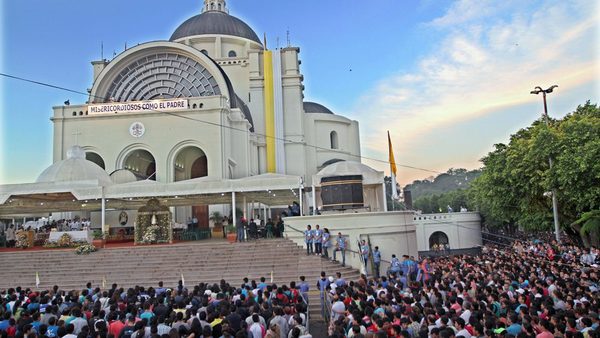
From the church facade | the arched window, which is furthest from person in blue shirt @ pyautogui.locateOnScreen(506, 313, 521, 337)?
the arched window

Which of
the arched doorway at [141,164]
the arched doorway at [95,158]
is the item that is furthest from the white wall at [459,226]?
the arched doorway at [95,158]

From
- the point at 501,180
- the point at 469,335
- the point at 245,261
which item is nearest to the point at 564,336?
the point at 469,335

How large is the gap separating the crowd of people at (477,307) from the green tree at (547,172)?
678cm

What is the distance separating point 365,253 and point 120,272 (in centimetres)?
959

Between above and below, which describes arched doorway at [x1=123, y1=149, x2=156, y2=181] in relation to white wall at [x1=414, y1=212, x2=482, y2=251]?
above

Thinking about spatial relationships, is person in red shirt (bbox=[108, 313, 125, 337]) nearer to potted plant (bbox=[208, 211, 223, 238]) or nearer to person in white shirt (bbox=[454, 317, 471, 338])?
person in white shirt (bbox=[454, 317, 471, 338])

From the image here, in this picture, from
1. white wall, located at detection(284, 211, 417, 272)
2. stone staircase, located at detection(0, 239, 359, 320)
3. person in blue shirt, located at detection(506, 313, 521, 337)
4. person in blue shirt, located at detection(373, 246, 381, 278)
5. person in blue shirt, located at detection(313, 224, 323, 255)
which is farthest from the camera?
white wall, located at detection(284, 211, 417, 272)

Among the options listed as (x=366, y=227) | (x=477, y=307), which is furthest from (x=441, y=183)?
(x=477, y=307)

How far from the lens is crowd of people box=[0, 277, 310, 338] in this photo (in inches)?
307

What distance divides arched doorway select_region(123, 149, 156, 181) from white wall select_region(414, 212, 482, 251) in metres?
26.5

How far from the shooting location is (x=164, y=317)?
27.5ft

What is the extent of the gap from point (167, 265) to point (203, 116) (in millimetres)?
13877

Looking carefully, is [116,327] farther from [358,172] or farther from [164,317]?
[358,172]

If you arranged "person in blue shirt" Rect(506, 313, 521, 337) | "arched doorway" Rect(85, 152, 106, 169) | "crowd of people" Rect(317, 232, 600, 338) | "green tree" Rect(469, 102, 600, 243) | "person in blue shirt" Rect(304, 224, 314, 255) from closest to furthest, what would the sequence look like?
"crowd of people" Rect(317, 232, 600, 338) < "person in blue shirt" Rect(506, 313, 521, 337) < "person in blue shirt" Rect(304, 224, 314, 255) < "green tree" Rect(469, 102, 600, 243) < "arched doorway" Rect(85, 152, 106, 169)
